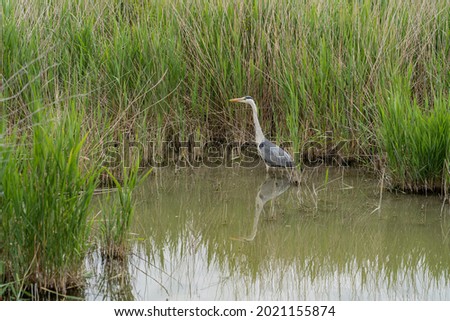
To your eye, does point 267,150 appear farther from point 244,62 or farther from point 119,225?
point 119,225

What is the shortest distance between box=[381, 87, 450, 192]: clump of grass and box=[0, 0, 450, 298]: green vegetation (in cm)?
1

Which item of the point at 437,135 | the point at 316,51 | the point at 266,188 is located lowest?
the point at 266,188

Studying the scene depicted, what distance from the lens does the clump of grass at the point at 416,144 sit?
605 cm

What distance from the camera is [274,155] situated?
22.7 ft

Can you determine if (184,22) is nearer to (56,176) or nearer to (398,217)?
(398,217)

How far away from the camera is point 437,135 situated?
6043 millimetres

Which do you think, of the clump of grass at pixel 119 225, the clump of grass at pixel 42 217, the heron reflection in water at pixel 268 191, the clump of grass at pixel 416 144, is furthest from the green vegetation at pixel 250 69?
the clump of grass at pixel 42 217

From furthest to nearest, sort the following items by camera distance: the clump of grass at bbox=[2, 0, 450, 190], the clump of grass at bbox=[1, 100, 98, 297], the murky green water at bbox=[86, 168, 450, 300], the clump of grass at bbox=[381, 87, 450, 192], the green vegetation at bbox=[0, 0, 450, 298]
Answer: the clump of grass at bbox=[2, 0, 450, 190], the green vegetation at bbox=[0, 0, 450, 298], the clump of grass at bbox=[381, 87, 450, 192], the murky green water at bbox=[86, 168, 450, 300], the clump of grass at bbox=[1, 100, 98, 297]

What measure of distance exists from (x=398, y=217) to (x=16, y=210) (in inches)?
118

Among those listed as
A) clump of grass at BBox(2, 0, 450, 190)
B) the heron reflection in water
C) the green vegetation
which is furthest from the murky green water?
clump of grass at BBox(2, 0, 450, 190)

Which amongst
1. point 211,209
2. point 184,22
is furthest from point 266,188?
point 184,22

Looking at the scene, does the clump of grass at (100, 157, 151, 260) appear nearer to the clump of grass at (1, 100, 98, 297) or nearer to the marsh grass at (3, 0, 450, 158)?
the clump of grass at (1, 100, 98, 297)

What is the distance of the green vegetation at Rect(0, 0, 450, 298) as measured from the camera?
21.6ft

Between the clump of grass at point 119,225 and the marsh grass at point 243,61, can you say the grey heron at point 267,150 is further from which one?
the clump of grass at point 119,225
